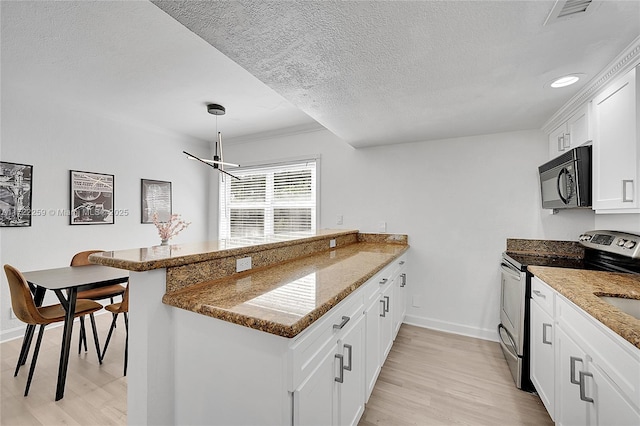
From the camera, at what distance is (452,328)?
3084mm

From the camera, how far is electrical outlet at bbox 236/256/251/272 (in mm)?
1534

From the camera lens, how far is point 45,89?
111 inches

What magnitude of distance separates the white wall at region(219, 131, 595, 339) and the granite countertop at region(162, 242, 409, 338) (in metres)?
1.68

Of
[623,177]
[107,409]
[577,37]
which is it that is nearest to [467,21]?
[577,37]

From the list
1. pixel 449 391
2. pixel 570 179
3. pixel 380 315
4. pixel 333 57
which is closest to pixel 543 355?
pixel 449 391

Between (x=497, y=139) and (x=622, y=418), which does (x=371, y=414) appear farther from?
(x=497, y=139)

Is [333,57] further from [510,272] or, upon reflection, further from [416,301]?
[416,301]

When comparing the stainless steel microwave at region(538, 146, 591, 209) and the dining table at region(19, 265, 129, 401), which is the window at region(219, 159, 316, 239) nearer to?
the dining table at region(19, 265, 129, 401)

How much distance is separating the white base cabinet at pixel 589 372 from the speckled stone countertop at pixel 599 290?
0.05m

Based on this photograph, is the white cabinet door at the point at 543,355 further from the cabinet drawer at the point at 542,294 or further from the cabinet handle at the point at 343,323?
the cabinet handle at the point at 343,323

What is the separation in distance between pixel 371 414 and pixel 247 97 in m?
3.09

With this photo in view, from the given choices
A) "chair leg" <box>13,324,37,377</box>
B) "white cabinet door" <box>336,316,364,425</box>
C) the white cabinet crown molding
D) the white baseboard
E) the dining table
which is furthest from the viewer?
the white baseboard

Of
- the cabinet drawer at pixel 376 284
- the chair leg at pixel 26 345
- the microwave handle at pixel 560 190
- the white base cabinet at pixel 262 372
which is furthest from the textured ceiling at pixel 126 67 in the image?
the microwave handle at pixel 560 190

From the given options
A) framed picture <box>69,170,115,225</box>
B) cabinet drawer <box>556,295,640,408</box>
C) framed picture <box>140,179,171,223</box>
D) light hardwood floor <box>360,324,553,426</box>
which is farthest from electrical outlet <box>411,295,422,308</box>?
framed picture <box>69,170,115,225</box>
